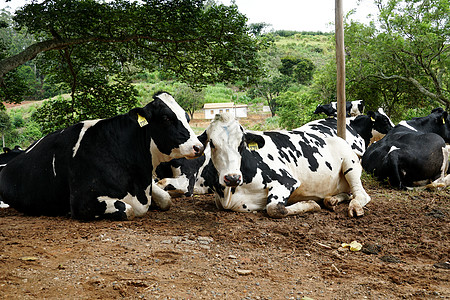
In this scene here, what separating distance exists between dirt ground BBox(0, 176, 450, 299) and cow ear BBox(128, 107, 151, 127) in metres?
1.20

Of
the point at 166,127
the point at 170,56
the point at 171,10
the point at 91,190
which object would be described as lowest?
the point at 91,190

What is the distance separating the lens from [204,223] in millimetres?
4746

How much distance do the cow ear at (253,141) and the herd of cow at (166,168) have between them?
1 cm

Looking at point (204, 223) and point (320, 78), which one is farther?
point (320, 78)

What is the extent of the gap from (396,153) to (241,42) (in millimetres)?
4011

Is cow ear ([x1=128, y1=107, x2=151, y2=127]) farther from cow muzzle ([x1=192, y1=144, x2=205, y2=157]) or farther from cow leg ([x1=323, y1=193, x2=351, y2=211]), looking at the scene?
cow leg ([x1=323, y1=193, x2=351, y2=211])

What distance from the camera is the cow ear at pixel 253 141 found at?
5.35 meters

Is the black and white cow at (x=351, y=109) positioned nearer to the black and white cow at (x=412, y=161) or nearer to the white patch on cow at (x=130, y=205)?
the black and white cow at (x=412, y=161)

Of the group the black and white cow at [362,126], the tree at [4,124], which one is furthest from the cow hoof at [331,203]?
the tree at [4,124]

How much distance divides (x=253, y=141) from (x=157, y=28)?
4.53 meters

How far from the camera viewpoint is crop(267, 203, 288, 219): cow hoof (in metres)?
5.10

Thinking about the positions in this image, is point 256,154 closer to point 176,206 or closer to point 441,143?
point 176,206

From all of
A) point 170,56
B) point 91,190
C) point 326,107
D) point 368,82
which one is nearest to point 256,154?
point 91,190

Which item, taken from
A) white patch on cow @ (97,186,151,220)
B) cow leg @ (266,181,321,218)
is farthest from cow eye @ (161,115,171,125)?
cow leg @ (266,181,321,218)
